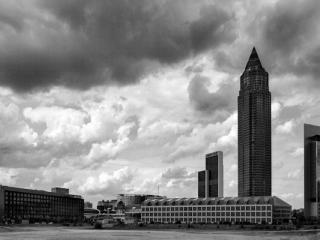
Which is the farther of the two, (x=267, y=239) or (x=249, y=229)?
(x=249, y=229)

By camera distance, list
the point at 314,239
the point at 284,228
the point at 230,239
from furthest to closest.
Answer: the point at 284,228
the point at 230,239
the point at 314,239

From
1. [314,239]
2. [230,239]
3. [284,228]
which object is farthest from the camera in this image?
[284,228]

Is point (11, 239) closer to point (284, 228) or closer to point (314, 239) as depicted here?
point (314, 239)

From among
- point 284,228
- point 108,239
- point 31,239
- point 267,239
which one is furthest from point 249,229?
point 31,239

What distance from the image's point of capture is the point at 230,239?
5379 inches

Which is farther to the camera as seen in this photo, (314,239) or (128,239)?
(128,239)

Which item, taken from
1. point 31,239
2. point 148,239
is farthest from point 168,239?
point 31,239

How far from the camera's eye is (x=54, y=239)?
440ft

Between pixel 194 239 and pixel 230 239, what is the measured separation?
403 inches

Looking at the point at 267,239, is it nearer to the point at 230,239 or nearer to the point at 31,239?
the point at 230,239

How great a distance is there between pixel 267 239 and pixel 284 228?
6019cm

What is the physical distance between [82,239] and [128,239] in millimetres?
12784

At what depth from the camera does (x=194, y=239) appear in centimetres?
13375

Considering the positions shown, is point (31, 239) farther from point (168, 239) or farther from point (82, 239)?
point (168, 239)
